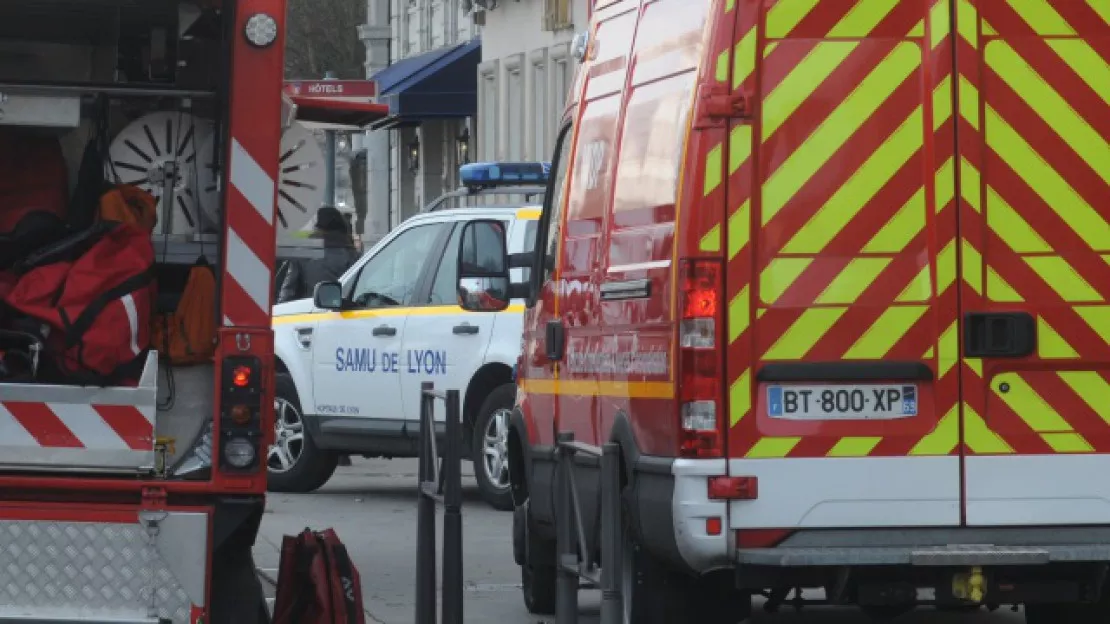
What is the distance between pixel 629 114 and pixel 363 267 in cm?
789

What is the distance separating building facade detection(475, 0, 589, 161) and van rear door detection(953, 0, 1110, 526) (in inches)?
995

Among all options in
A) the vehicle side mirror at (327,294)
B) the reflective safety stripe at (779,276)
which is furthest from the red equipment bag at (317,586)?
the vehicle side mirror at (327,294)

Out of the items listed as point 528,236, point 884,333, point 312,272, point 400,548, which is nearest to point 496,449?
point 528,236

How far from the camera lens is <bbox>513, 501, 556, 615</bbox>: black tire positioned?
10.7 meters

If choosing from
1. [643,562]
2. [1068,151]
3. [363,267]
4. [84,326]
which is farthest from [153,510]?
[363,267]

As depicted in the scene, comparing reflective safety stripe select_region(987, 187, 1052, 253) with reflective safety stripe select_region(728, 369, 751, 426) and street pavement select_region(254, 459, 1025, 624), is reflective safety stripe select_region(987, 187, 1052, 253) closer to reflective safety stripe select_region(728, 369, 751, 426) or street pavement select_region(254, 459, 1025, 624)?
reflective safety stripe select_region(728, 369, 751, 426)

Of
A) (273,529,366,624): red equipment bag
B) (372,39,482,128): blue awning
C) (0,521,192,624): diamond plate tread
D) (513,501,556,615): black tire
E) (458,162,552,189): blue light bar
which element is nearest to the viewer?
(0,521,192,624): diamond plate tread

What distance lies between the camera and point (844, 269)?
780cm

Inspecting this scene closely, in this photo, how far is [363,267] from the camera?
1658 cm

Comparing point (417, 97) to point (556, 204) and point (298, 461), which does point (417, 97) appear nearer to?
point (298, 461)

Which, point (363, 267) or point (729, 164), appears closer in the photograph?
point (729, 164)

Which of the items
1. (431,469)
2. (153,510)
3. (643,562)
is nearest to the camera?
(153,510)

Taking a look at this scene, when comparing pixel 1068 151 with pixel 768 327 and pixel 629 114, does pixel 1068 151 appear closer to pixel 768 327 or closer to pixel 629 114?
pixel 768 327

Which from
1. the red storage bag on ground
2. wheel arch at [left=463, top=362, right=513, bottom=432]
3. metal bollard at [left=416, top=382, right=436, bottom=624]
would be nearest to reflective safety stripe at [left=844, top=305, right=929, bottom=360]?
metal bollard at [left=416, top=382, right=436, bottom=624]
